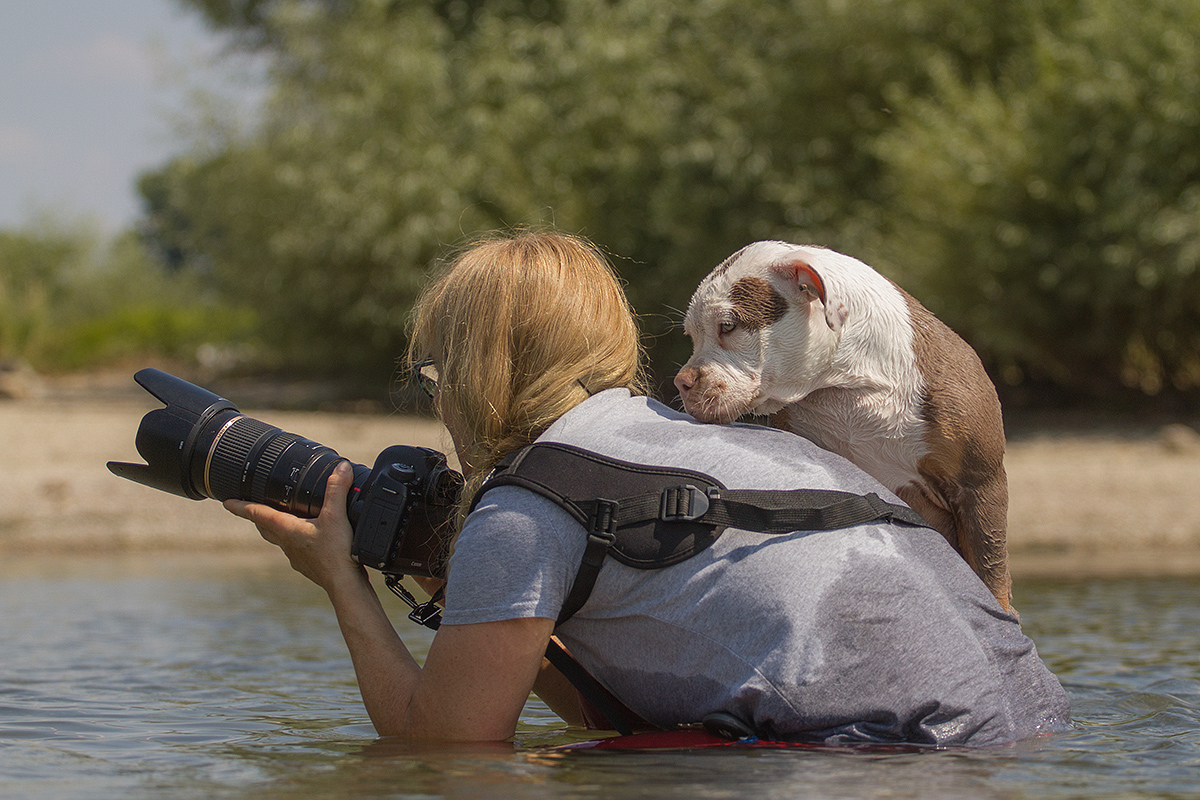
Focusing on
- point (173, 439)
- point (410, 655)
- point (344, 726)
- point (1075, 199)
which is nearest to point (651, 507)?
point (410, 655)

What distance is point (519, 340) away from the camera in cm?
314

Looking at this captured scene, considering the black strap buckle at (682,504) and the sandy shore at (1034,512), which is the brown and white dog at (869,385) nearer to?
the black strap buckle at (682,504)

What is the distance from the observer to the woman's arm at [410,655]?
2920 millimetres

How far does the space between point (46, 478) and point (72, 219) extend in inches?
1371

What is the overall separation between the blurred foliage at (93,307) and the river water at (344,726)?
79.4ft

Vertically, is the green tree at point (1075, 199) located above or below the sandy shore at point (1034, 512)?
above

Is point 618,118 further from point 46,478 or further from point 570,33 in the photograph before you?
point 46,478

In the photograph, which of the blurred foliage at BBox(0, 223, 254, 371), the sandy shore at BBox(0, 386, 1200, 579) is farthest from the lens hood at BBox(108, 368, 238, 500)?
the blurred foliage at BBox(0, 223, 254, 371)

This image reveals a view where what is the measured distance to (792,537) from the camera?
287 centimetres

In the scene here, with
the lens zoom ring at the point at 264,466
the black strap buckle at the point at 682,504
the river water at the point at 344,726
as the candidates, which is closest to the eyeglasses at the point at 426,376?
the lens zoom ring at the point at 264,466

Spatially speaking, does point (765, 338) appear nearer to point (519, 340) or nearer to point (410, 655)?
point (519, 340)

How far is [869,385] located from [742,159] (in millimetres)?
16966

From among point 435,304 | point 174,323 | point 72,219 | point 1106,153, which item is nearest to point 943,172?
point 1106,153

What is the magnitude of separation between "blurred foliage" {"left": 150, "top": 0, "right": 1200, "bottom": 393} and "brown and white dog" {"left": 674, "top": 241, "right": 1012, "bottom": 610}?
10.8 meters
